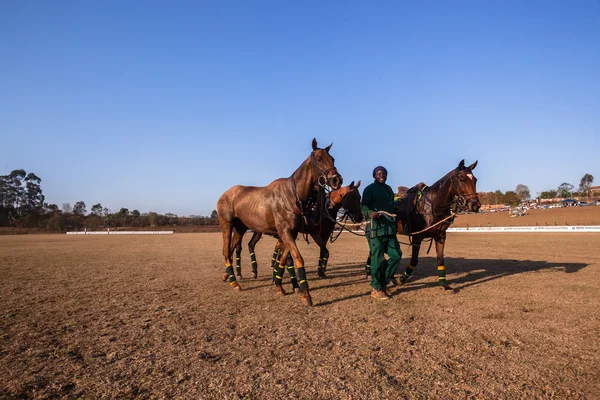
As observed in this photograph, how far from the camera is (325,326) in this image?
17.2 feet

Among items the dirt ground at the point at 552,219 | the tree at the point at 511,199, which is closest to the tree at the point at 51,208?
the dirt ground at the point at 552,219

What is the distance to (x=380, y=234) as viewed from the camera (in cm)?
733

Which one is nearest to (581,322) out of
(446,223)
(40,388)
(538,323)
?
(538,323)

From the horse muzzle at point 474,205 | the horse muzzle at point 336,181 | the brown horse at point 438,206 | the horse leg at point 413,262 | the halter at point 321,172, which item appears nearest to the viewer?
the horse muzzle at point 336,181

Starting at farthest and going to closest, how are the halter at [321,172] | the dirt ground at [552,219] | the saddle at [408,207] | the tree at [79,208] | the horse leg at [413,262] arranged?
the tree at [79,208], the dirt ground at [552,219], the saddle at [408,207], the horse leg at [413,262], the halter at [321,172]

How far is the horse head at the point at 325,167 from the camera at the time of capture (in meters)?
6.65

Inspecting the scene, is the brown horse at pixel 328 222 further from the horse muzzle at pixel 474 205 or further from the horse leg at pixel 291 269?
the horse muzzle at pixel 474 205

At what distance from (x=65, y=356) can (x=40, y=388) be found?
901 mm

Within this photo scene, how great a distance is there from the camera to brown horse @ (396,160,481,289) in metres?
7.79

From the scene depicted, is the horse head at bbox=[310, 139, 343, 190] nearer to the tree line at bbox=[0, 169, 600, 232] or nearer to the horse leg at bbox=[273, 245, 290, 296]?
the horse leg at bbox=[273, 245, 290, 296]

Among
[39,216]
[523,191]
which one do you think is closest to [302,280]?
[39,216]

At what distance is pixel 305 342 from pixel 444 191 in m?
5.30

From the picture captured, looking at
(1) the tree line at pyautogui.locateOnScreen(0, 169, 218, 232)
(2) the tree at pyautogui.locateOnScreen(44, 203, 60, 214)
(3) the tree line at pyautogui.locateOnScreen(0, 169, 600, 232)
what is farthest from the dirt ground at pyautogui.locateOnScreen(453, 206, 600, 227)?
(2) the tree at pyautogui.locateOnScreen(44, 203, 60, 214)

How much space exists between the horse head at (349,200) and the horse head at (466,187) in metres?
3.16
